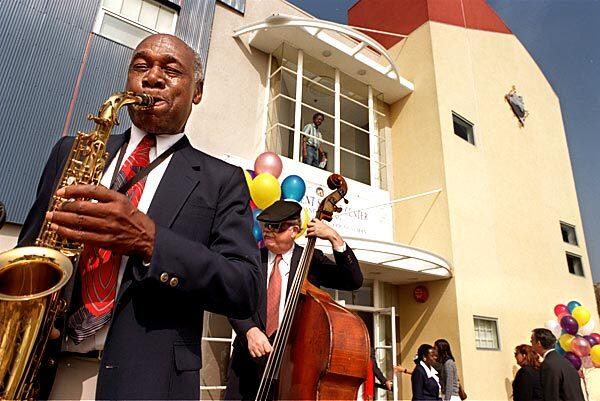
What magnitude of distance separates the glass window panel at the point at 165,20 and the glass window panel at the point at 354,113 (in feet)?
14.0

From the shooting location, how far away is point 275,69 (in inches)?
294

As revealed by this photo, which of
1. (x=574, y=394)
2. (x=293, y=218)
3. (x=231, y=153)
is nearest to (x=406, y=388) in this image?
(x=574, y=394)

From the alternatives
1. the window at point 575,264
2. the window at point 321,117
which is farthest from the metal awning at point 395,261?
the window at point 575,264

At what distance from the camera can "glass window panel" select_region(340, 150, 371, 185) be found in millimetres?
9047

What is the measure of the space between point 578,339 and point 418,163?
15.4ft

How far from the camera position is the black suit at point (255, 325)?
2.15 metres

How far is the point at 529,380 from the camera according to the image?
15.6ft

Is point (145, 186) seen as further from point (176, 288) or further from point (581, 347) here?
point (581, 347)

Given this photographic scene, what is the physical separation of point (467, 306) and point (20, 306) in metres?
7.61

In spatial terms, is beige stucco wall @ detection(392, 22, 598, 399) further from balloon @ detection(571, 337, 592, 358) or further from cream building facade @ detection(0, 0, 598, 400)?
balloon @ detection(571, 337, 592, 358)

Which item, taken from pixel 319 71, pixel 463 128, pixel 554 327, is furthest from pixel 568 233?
pixel 319 71

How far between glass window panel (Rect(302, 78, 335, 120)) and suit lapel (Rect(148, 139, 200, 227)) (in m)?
7.37

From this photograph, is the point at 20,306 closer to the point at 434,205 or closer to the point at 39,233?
the point at 39,233

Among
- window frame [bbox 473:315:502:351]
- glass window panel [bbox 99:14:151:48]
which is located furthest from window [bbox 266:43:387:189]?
window frame [bbox 473:315:502:351]
